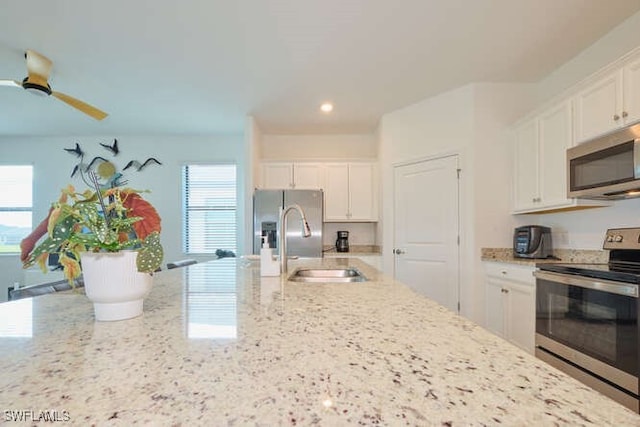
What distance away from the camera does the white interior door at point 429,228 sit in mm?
3322

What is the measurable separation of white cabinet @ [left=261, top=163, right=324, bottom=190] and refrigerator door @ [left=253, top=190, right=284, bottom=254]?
376mm

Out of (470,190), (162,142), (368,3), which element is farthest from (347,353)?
(162,142)

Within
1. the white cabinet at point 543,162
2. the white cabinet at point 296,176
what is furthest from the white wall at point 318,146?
the white cabinet at point 543,162

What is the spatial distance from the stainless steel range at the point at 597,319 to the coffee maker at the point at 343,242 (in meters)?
2.48

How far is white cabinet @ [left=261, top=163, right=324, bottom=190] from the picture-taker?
446cm

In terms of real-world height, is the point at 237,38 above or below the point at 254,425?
above

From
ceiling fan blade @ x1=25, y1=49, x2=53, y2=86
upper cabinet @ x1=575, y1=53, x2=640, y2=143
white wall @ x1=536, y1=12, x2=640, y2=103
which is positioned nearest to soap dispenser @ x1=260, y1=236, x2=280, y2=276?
upper cabinet @ x1=575, y1=53, x2=640, y2=143

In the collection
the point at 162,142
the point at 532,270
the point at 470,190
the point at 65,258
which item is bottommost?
the point at 532,270

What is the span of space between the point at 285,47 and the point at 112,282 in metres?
2.36

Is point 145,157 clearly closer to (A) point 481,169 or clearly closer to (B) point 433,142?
(B) point 433,142

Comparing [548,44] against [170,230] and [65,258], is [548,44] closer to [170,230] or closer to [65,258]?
[65,258]

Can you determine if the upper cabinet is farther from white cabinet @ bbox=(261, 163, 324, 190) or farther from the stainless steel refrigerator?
white cabinet @ bbox=(261, 163, 324, 190)

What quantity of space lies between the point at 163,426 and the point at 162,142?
Answer: 18.2 feet

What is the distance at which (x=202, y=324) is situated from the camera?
0.72 m
